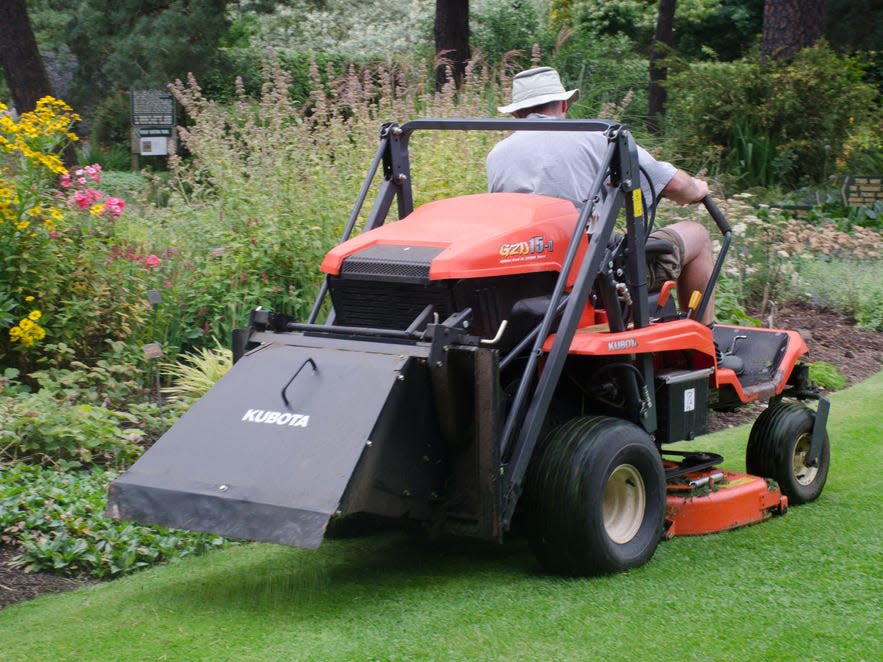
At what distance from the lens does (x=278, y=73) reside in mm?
8586

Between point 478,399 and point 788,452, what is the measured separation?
6.94 feet

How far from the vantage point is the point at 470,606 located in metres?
3.95

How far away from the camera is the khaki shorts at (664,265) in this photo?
5164mm

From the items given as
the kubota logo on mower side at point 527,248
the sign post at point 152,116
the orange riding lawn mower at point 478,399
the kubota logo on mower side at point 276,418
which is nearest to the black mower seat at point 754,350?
the orange riding lawn mower at point 478,399

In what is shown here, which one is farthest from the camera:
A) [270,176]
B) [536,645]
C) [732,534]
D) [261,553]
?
[270,176]

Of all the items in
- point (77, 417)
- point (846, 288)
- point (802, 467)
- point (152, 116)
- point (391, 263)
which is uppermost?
point (391, 263)

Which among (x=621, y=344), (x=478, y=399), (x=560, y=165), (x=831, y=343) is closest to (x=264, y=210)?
(x=560, y=165)

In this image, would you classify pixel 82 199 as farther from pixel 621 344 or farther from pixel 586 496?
pixel 586 496

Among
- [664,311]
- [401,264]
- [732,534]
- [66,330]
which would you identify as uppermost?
[401,264]

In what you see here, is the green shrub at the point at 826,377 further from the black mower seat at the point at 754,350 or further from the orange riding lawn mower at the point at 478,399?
the orange riding lawn mower at the point at 478,399

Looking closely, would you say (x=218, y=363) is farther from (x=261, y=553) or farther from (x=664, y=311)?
(x=664, y=311)

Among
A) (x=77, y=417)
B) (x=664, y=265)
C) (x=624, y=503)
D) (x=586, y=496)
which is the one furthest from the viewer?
(x=77, y=417)

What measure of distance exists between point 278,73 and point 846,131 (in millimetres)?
7582

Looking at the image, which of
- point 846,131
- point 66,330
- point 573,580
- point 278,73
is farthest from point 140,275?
point 846,131
